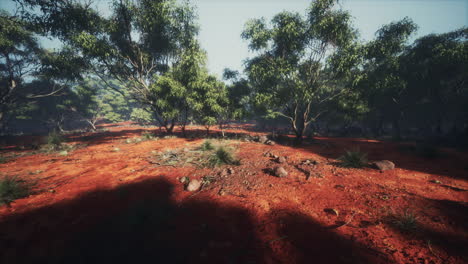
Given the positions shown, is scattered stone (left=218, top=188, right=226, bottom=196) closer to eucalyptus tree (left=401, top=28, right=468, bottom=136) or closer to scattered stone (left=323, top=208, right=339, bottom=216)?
scattered stone (left=323, top=208, right=339, bottom=216)

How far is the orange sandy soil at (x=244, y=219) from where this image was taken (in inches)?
97.1

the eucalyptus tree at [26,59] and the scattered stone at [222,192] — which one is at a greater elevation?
the eucalyptus tree at [26,59]

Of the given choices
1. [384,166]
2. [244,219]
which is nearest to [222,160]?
[244,219]

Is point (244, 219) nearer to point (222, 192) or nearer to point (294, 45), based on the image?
point (222, 192)

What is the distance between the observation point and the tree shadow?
2.44m

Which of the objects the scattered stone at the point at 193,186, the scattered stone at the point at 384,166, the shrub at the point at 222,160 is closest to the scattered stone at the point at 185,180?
the scattered stone at the point at 193,186

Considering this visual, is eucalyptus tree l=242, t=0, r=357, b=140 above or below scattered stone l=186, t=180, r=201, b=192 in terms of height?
above

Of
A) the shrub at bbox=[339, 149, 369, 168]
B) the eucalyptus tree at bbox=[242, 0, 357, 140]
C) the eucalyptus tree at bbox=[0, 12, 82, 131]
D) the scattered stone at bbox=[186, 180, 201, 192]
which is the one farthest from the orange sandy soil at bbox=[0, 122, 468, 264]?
the eucalyptus tree at bbox=[0, 12, 82, 131]

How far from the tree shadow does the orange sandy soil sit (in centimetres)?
2

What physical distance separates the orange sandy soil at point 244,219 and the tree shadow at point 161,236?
18 mm

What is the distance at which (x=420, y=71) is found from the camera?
54.0 ft

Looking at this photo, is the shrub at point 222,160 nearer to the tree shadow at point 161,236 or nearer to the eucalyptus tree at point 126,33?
the tree shadow at point 161,236

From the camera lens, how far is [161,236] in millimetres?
2932

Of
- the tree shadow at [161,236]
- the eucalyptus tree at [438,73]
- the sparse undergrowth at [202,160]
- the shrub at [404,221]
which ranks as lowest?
the tree shadow at [161,236]
